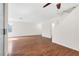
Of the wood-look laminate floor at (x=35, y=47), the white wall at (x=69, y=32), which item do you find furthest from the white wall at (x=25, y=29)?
the white wall at (x=69, y=32)

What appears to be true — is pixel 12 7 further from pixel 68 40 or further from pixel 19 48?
pixel 68 40

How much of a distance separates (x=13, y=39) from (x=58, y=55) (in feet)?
1.74

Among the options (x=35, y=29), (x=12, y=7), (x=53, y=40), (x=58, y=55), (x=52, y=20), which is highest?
(x=12, y=7)

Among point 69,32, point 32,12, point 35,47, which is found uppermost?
point 32,12

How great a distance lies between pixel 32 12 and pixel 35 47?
1.35ft

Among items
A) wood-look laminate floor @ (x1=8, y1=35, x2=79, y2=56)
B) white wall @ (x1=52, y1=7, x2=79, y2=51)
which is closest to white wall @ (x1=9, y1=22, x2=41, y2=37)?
wood-look laminate floor @ (x1=8, y1=35, x2=79, y2=56)

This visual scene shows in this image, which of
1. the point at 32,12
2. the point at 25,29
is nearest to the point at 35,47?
the point at 25,29

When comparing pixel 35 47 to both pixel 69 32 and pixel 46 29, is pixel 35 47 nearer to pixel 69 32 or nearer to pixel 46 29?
pixel 46 29

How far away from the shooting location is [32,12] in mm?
1173

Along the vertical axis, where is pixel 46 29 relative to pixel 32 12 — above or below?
below

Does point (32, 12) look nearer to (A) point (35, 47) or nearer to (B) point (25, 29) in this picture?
(B) point (25, 29)

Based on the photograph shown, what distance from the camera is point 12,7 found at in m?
1.12

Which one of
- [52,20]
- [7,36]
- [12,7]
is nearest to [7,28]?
[7,36]

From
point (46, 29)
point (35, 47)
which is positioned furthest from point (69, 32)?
point (35, 47)
